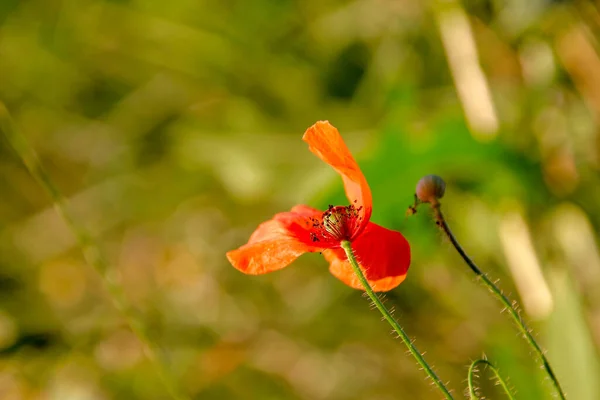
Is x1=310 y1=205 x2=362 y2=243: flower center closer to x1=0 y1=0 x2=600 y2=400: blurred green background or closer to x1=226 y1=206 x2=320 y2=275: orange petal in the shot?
x1=226 y1=206 x2=320 y2=275: orange petal

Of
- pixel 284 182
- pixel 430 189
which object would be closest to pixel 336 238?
pixel 430 189

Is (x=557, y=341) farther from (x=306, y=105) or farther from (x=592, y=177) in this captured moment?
(x=306, y=105)

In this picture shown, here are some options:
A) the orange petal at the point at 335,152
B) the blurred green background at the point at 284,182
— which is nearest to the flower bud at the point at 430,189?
the orange petal at the point at 335,152

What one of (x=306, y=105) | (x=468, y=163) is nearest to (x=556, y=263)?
(x=468, y=163)

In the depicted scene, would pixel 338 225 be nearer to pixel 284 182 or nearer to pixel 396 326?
pixel 396 326

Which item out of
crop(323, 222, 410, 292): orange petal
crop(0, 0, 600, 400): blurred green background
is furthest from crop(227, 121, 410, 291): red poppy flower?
crop(0, 0, 600, 400): blurred green background
